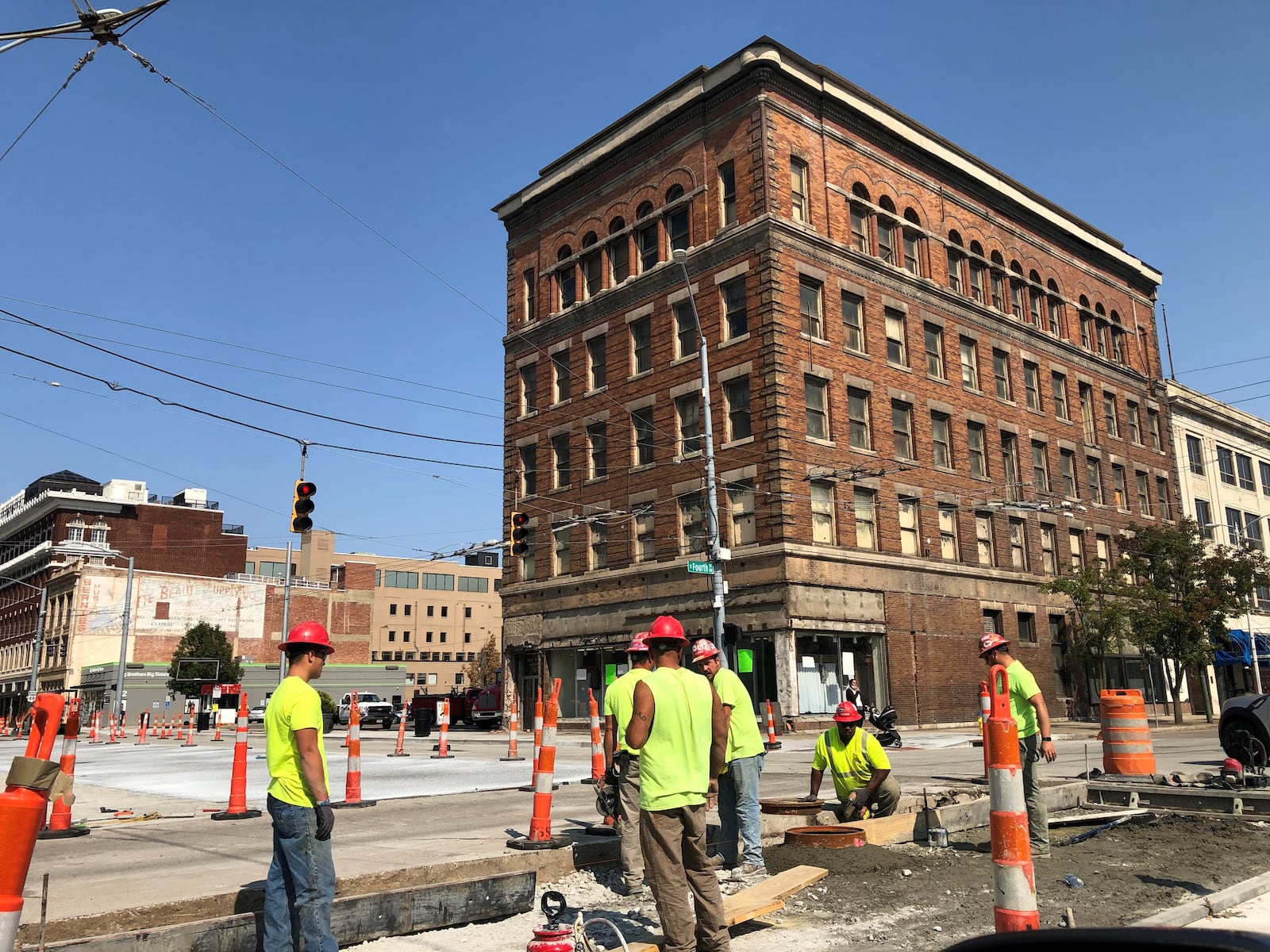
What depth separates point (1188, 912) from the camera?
6688 millimetres

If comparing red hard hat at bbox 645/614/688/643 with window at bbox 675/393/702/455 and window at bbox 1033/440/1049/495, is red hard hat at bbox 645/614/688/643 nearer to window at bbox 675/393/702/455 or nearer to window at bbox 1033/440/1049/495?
window at bbox 675/393/702/455

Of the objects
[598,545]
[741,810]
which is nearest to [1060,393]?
[598,545]

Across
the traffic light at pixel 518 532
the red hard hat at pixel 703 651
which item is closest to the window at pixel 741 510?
the traffic light at pixel 518 532

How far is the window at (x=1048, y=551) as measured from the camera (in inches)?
1547

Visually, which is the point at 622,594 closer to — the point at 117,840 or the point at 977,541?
the point at 977,541

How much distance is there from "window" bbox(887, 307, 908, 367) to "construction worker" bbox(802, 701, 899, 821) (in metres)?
27.0

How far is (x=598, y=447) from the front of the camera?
123ft

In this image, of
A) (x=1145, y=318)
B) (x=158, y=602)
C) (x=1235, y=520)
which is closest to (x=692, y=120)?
(x=1145, y=318)

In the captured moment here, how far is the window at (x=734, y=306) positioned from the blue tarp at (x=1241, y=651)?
85.7 ft

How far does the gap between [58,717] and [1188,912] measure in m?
9.22

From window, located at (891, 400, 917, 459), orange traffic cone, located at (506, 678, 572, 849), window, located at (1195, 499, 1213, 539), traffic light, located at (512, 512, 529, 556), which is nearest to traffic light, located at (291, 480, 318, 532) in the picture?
traffic light, located at (512, 512, 529, 556)

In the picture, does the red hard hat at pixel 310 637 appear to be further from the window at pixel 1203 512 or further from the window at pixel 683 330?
the window at pixel 1203 512

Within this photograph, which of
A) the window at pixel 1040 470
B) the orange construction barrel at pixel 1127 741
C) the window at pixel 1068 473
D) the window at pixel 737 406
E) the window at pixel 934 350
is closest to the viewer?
the orange construction barrel at pixel 1127 741

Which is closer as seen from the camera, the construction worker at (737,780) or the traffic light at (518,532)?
the construction worker at (737,780)
